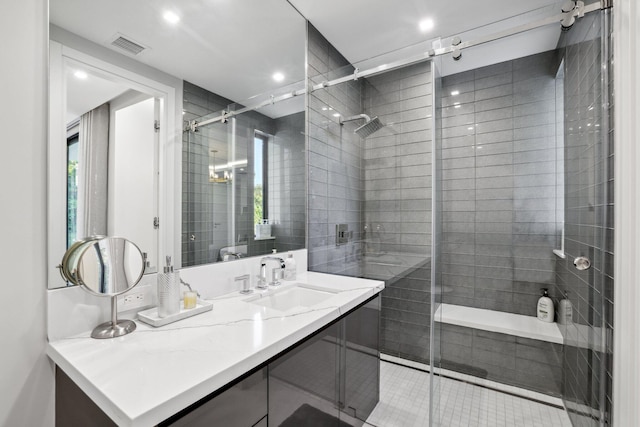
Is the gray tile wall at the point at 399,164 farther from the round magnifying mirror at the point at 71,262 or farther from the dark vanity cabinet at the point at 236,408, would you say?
the round magnifying mirror at the point at 71,262

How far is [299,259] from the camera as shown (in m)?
2.04

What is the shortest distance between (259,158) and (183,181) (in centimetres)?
56

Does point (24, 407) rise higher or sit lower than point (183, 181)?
lower

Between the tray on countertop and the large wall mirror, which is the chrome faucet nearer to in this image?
the large wall mirror

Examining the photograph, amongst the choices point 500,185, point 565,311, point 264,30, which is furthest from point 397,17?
point 565,311

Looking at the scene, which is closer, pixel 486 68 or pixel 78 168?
pixel 78 168

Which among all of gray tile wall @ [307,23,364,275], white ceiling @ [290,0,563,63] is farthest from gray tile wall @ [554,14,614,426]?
gray tile wall @ [307,23,364,275]

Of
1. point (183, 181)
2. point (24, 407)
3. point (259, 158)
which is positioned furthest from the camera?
point (259, 158)

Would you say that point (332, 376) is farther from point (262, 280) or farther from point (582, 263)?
point (582, 263)

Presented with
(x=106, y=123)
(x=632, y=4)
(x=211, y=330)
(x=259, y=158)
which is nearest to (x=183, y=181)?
A: (x=106, y=123)

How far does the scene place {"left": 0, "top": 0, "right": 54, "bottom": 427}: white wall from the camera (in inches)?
33.9

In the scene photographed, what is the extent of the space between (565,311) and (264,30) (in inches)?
98.7

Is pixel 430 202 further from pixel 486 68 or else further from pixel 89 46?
pixel 89 46

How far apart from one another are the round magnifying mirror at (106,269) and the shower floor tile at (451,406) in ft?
4.88
